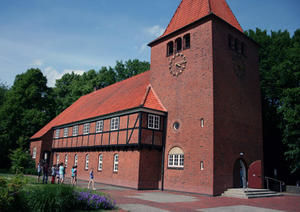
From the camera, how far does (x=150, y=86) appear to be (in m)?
23.0

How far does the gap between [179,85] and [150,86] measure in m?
3.52

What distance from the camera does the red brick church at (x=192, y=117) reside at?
17.7 metres

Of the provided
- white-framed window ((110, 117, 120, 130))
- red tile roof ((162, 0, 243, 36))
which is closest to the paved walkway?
white-framed window ((110, 117, 120, 130))

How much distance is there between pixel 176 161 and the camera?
19.2 metres

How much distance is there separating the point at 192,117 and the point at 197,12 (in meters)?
8.37

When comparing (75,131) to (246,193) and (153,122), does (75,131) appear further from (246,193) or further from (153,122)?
(246,193)

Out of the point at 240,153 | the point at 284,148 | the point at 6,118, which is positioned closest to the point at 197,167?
the point at 240,153

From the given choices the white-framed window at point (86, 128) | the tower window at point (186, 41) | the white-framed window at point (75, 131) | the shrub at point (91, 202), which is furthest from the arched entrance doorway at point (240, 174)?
the white-framed window at point (75, 131)

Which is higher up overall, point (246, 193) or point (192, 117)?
point (192, 117)

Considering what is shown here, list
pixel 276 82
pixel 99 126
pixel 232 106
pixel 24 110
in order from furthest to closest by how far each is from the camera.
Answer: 1. pixel 24 110
2. pixel 276 82
3. pixel 99 126
4. pixel 232 106

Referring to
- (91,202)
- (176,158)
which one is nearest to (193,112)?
(176,158)

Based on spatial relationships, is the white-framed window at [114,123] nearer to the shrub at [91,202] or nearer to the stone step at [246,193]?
the stone step at [246,193]

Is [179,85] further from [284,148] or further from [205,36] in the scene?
[284,148]

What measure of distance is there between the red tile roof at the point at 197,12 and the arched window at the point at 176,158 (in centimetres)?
963
